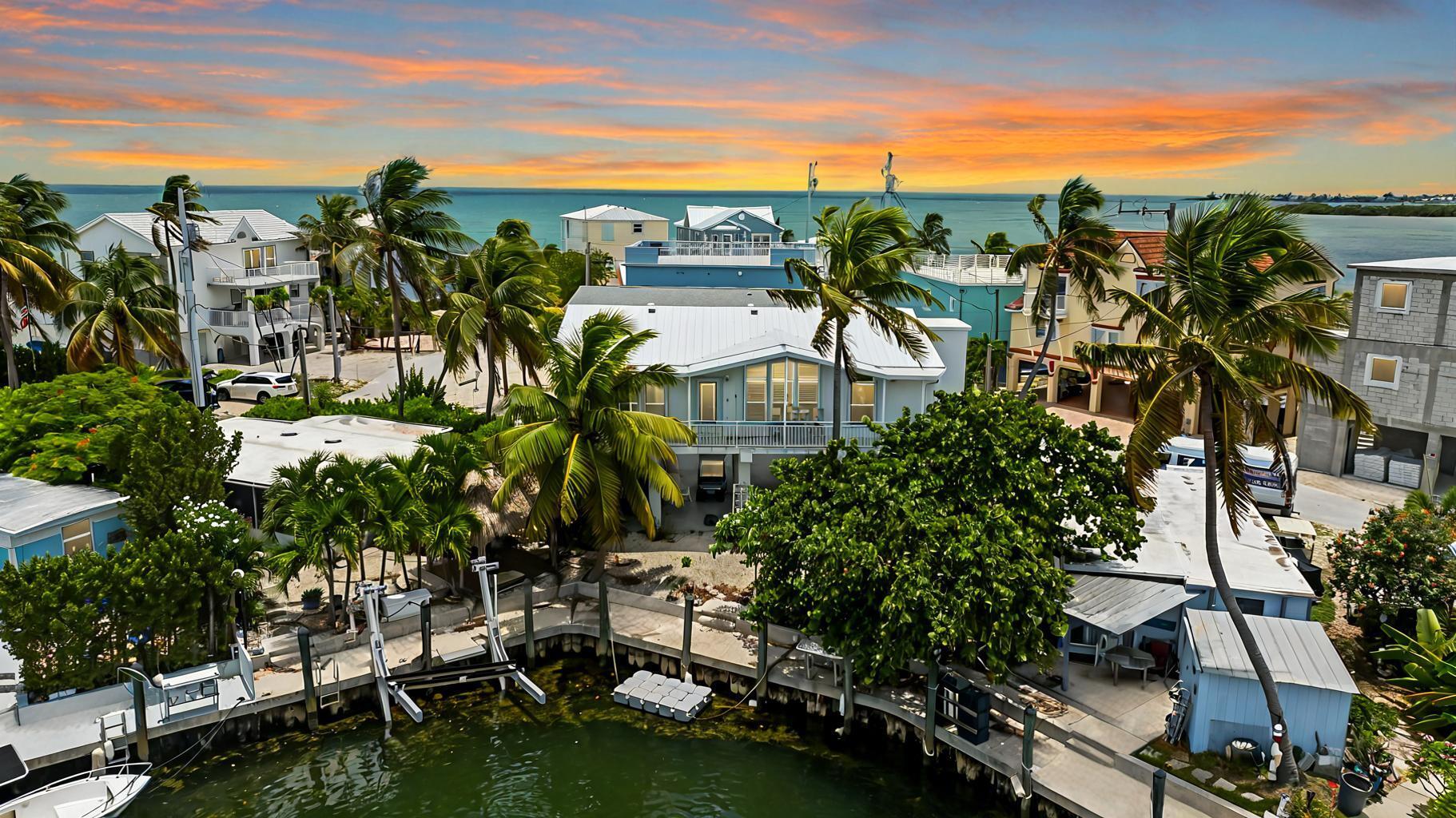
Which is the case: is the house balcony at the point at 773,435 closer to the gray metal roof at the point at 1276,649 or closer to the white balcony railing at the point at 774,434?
the white balcony railing at the point at 774,434

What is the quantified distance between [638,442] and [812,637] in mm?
6223

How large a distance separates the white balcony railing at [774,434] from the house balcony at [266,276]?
34390 mm

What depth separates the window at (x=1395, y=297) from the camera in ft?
97.6

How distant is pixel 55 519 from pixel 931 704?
18.0 metres

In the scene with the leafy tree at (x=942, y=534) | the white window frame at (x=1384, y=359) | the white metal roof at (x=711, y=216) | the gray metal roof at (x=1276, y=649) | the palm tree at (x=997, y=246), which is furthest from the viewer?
the white metal roof at (x=711, y=216)

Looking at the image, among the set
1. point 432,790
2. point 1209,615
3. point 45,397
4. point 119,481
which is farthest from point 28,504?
point 1209,615

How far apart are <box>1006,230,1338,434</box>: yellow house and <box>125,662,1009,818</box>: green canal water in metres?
24.4

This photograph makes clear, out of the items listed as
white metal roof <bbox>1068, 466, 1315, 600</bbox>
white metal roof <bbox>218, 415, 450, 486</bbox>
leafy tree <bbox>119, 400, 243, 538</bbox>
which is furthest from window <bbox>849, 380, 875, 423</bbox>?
leafy tree <bbox>119, 400, 243, 538</bbox>

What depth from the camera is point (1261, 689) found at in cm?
1605

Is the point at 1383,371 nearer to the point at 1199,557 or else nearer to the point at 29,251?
the point at 1199,557

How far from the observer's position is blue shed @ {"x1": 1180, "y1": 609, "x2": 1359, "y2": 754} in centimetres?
1563

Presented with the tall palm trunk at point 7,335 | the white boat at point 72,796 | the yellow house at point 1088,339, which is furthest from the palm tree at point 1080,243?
the tall palm trunk at point 7,335

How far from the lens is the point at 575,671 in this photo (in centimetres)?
2123

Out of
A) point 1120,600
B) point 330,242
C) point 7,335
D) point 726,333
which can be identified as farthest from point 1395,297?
point 330,242
